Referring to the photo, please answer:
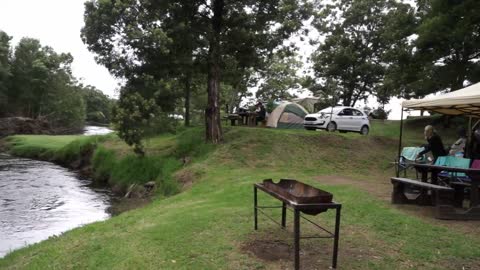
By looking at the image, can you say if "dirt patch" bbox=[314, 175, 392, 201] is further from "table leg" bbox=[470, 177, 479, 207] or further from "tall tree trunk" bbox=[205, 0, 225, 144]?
"tall tree trunk" bbox=[205, 0, 225, 144]

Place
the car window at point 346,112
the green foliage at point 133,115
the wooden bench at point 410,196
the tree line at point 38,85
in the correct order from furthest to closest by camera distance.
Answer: the tree line at point 38,85 < the car window at point 346,112 < the green foliage at point 133,115 < the wooden bench at point 410,196

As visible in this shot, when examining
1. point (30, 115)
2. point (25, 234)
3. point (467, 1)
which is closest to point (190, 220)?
point (25, 234)

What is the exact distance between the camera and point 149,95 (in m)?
19.8

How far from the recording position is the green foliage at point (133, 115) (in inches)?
755

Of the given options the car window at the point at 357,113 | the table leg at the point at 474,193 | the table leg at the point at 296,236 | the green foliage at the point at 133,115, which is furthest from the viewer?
the car window at the point at 357,113

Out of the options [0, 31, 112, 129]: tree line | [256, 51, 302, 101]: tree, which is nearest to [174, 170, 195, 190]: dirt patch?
[256, 51, 302, 101]: tree

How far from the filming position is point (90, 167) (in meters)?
25.8

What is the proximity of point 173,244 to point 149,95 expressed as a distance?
44.8ft

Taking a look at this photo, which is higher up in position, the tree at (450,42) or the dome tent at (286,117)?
the tree at (450,42)

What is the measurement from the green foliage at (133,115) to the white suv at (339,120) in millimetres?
10127

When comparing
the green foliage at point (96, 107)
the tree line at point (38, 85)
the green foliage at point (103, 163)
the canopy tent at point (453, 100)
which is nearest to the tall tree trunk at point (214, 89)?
the green foliage at point (103, 163)

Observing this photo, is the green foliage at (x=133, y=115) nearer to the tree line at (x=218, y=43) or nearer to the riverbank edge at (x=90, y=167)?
the tree line at (x=218, y=43)

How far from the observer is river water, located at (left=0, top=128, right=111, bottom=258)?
11936 mm

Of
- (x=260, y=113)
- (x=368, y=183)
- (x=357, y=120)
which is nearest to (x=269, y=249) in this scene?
(x=368, y=183)
